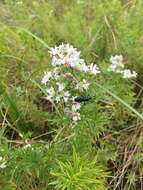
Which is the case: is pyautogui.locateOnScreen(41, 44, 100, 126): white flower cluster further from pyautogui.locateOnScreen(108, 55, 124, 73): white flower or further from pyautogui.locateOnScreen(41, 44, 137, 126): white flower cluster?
pyautogui.locateOnScreen(108, 55, 124, 73): white flower

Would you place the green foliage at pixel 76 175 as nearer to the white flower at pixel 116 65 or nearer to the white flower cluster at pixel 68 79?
the white flower cluster at pixel 68 79

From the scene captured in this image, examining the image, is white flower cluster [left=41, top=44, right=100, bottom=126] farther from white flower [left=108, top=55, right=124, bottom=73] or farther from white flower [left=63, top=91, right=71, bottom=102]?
white flower [left=108, top=55, right=124, bottom=73]

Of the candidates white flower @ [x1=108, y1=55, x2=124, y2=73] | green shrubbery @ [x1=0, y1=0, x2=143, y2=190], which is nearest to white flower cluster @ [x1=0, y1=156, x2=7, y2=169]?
green shrubbery @ [x1=0, y1=0, x2=143, y2=190]

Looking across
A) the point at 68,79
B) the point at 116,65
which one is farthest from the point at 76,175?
the point at 116,65

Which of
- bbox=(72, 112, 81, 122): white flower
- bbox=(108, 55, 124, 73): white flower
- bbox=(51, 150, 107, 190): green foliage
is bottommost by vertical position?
bbox=(51, 150, 107, 190): green foliage

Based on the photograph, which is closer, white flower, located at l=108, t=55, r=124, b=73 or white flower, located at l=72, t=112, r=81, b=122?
white flower, located at l=72, t=112, r=81, b=122

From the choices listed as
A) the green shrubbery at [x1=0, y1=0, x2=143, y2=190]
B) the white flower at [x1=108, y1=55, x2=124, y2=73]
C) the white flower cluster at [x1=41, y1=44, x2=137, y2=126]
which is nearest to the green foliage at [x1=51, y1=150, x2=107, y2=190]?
the green shrubbery at [x1=0, y1=0, x2=143, y2=190]

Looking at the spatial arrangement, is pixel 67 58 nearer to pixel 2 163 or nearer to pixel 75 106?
pixel 75 106

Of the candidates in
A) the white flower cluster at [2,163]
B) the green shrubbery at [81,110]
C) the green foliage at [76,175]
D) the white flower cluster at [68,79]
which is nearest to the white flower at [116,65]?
the green shrubbery at [81,110]

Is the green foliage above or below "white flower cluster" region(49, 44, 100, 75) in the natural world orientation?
below
